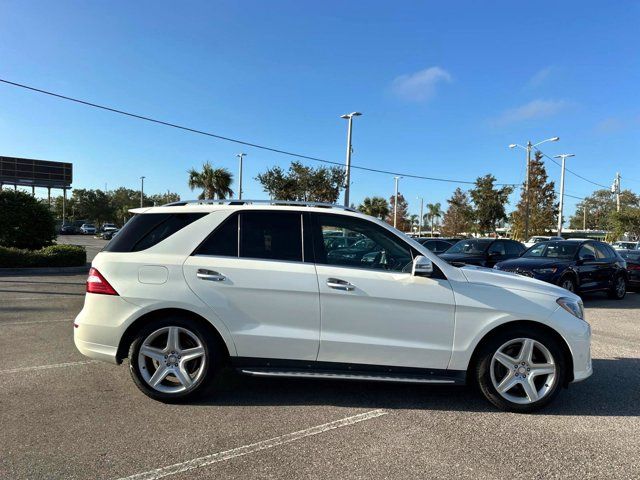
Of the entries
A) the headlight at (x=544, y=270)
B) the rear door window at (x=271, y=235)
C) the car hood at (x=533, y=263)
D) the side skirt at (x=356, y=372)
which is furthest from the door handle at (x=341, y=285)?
the headlight at (x=544, y=270)

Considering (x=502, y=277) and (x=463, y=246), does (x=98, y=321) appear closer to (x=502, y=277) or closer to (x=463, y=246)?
(x=502, y=277)

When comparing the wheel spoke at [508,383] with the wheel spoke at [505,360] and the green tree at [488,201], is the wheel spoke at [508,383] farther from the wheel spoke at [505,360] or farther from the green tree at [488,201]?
the green tree at [488,201]

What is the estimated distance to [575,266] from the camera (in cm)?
1085

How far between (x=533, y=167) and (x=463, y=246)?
42759 mm

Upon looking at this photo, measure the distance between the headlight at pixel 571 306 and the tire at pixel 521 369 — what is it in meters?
0.30

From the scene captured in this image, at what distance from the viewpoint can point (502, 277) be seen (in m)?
4.29

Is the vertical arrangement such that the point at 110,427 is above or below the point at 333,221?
below

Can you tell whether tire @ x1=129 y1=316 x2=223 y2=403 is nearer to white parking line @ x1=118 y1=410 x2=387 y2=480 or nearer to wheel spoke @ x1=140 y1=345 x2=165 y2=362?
wheel spoke @ x1=140 y1=345 x2=165 y2=362

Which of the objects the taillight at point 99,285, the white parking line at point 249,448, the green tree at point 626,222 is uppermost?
the green tree at point 626,222

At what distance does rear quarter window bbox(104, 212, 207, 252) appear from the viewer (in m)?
4.30

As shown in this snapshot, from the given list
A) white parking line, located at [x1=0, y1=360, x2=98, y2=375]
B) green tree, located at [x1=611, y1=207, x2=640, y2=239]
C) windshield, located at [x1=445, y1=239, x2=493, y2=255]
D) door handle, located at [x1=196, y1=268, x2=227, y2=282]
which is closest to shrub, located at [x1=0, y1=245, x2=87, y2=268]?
white parking line, located at [x1=0, y1=360, x2=98, y2=375]

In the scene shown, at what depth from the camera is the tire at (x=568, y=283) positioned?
416 inches

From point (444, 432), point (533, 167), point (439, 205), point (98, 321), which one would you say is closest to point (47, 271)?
point (98, 321)

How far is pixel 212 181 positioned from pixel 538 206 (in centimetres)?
3477
